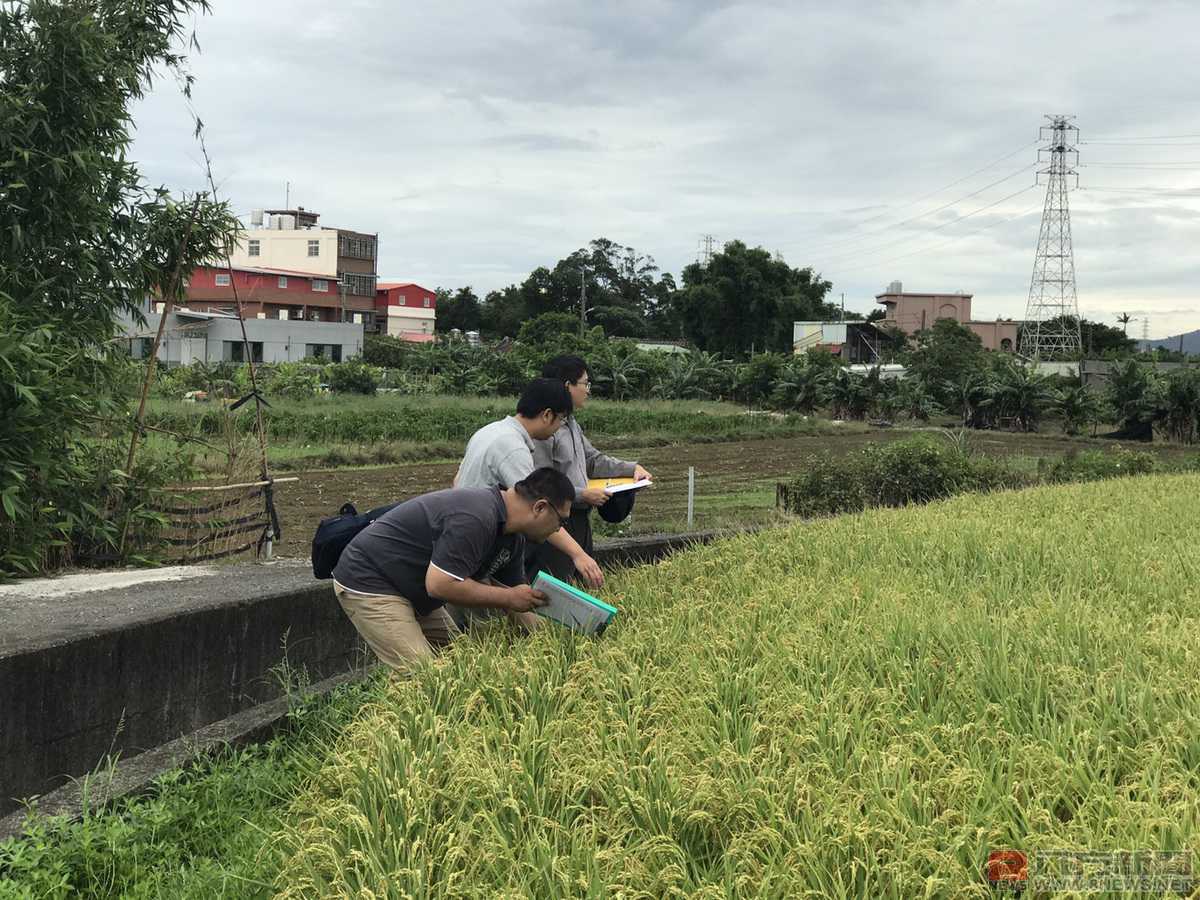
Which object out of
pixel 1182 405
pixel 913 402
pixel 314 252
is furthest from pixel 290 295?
pixel 1182 405

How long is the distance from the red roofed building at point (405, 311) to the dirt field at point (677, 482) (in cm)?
4750

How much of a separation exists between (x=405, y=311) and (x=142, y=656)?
71381 mm

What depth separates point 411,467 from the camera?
69.7ft

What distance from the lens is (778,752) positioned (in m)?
2.85

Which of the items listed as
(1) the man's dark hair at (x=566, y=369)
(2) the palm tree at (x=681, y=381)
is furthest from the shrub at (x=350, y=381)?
(1) the man's dark hair at (x=566, y=369)

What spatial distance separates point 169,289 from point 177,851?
5.20 metres

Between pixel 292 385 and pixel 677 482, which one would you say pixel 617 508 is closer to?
pixel 677 482

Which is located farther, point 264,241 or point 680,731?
point 264,241

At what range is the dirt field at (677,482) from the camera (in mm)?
13859

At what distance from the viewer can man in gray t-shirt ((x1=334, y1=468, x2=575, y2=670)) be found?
4.14 meters

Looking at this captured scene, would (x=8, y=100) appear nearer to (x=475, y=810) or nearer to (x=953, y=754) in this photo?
(x=475, y=810)

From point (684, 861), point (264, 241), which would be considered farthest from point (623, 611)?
point (264, 241)

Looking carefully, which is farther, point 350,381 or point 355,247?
point 355,247

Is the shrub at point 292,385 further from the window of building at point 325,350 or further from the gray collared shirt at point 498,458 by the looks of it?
the gray collared shirt at point 498,458
